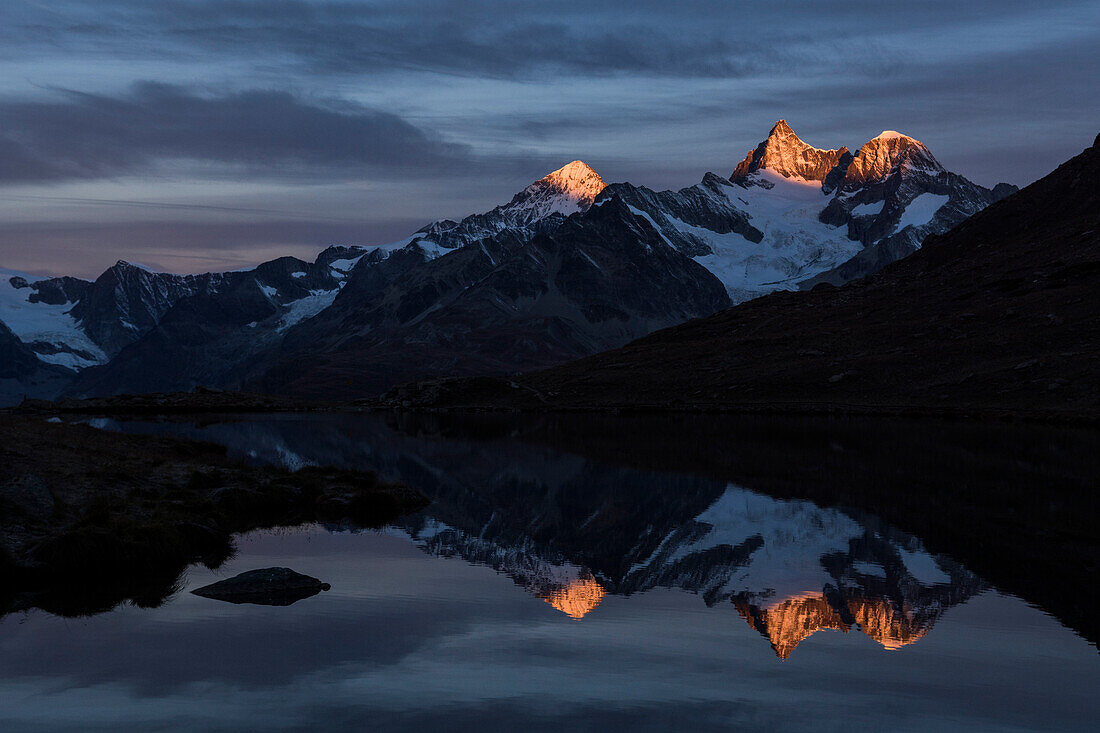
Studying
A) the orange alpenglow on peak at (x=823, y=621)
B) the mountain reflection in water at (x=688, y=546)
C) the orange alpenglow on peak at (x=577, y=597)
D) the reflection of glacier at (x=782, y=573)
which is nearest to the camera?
the orange alpenglow on peak at (x=823, y=621)

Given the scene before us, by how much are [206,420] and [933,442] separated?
4113 inches

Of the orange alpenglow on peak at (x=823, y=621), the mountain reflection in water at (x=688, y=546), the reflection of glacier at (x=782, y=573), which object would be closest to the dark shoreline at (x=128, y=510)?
the mountain reflection in water at (x=688, y=546)

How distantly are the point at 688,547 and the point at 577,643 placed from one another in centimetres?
1531

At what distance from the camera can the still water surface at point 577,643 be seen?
19.5 meters

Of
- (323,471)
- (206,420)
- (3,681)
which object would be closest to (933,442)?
(323,471)

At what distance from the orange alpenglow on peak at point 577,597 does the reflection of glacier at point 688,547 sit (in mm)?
59

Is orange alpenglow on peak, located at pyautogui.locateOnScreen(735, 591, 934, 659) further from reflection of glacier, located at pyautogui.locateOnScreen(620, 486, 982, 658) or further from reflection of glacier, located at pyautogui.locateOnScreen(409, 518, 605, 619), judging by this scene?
reflection of glacier, located at pyautogui.locateOnScreen(409, 518, 605, 619)

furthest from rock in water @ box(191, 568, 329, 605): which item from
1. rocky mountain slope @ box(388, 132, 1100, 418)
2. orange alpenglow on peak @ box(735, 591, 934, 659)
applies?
rocky mountain slope @ box(388, 132, 1100, 418)

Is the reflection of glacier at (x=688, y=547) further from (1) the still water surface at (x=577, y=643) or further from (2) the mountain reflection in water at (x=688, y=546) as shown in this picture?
(1) the still water surface at (x=577, y=643)

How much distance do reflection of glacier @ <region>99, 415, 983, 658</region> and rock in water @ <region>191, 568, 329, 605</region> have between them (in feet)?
22.7

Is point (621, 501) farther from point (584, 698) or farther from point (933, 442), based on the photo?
point (933, 442)

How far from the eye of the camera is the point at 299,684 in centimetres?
2123

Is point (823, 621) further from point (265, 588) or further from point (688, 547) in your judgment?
point (265, 588)

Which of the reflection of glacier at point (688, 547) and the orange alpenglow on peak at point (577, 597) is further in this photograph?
the reflection of glacier at point (688, 547)
